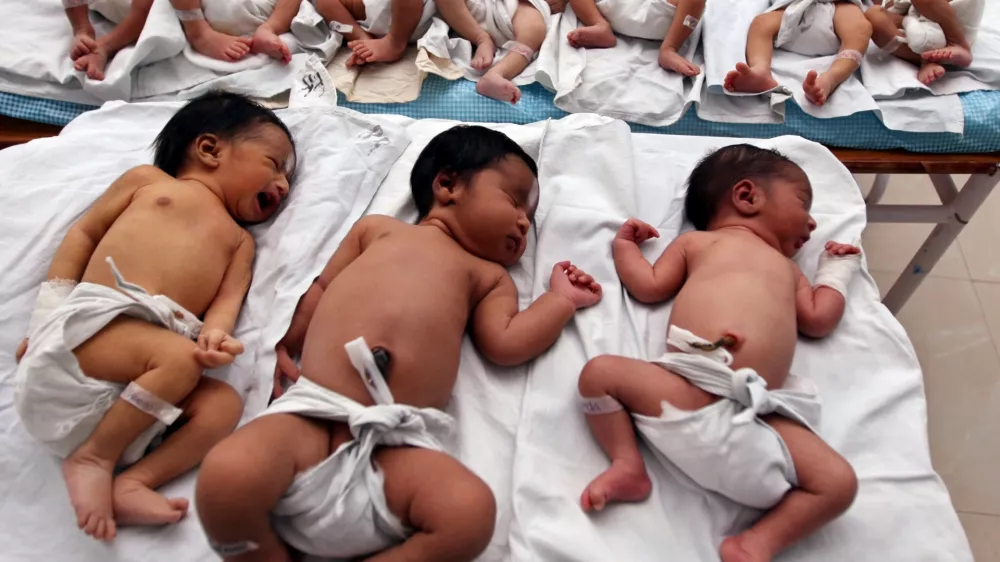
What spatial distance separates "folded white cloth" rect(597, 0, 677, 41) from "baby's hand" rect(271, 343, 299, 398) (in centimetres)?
122

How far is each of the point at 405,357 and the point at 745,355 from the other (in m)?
0.48

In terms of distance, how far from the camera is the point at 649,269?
110 cm

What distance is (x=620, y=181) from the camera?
1245 millimetres

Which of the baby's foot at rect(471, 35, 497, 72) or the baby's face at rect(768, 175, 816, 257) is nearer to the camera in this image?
the baby's face at rect(768, 175, 816, 257)

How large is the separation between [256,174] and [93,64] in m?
0.70

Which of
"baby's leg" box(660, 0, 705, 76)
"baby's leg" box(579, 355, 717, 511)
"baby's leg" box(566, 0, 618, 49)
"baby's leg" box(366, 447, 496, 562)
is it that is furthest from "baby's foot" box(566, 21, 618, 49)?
"baby's leg" box(366, 447, 496, 562)

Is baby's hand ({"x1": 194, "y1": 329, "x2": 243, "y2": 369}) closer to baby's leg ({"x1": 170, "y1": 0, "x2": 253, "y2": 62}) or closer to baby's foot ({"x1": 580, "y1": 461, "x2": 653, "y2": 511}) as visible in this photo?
baby's foot ({"x1": 580, "y1": 461, "x2": 653, "y2": 511})

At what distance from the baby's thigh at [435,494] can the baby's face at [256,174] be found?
0.58m

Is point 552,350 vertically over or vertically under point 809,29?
under

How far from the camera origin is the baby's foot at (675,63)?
157 centimetres

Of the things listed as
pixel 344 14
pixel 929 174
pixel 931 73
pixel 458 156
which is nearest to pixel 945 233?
pixel 929 174

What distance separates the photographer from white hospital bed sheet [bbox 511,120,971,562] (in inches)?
32.6

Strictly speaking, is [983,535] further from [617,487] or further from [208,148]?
[208,148]

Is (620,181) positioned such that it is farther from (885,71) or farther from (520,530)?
(885,71)
